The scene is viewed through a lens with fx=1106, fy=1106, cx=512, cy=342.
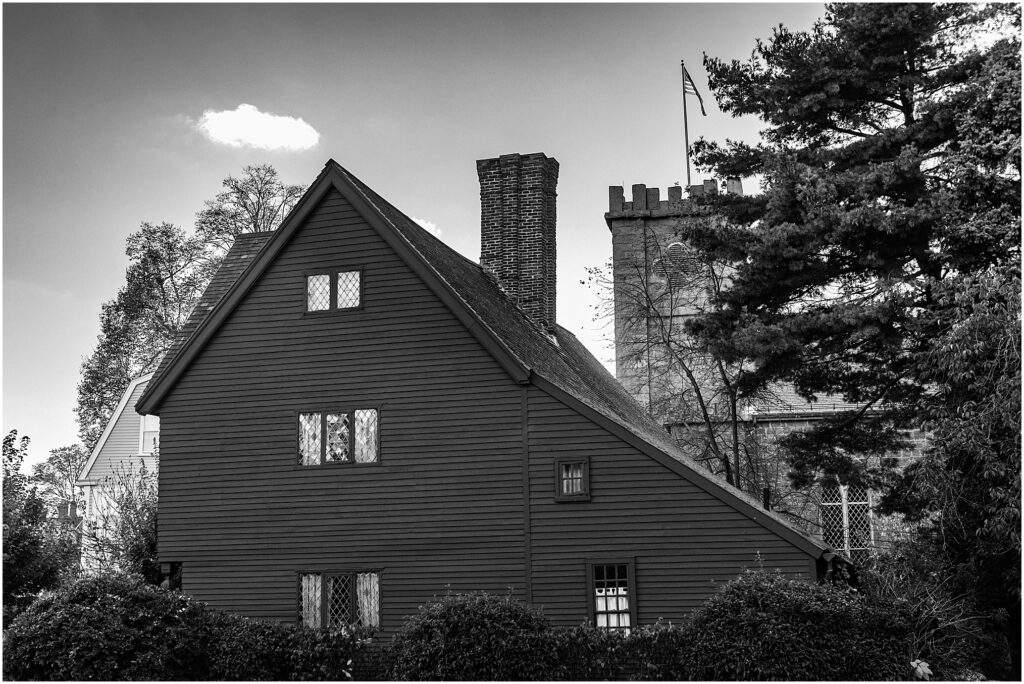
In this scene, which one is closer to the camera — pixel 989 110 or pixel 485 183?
pixel 989 110

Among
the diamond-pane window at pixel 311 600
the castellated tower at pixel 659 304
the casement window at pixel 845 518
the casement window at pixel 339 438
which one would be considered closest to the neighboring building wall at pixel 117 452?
the castellated tower at pixel 659 304

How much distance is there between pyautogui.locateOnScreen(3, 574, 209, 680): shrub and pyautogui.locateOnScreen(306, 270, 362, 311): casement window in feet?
19.9

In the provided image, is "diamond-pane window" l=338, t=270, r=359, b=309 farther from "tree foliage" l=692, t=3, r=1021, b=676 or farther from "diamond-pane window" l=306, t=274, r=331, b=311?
"tree foliage" l=692, t=3, r=1021, b=676

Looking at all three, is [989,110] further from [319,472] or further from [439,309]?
[319,472]

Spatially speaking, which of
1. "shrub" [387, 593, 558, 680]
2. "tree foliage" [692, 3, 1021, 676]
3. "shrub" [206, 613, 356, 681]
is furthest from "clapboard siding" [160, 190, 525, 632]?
"tree foliage" [692, 3, 1021, 676]

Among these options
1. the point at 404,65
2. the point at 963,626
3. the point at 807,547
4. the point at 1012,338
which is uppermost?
the point at 404,65

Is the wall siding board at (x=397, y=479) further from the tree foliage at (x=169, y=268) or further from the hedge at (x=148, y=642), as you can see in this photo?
the tree foliage at (x=169, y=268)

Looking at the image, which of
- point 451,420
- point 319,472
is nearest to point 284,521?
point 319,472

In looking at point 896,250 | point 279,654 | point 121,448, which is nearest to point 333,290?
point 279,654

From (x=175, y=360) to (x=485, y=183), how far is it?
352 inches

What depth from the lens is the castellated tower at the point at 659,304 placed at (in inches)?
1324

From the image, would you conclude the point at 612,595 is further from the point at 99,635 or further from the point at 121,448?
the point at 121,448

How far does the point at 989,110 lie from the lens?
771 inches

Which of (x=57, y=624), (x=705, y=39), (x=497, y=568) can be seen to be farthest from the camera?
(x=705, y=39)
